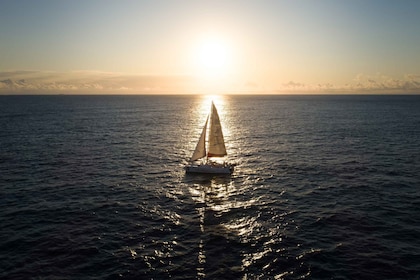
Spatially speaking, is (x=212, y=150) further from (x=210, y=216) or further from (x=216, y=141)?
(x=210, y=216)

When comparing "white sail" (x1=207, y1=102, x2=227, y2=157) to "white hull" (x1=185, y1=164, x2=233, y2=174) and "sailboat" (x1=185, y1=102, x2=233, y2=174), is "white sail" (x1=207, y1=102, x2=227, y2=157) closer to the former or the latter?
"sailboat" (x1=185, y1=102, x2=233, y2=174)

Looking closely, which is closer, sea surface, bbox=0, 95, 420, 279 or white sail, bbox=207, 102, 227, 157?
sea surface, bbox=0, 95, 420, 279

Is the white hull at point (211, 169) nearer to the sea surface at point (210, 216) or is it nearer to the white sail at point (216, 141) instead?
the sea surface at point (210, 216)

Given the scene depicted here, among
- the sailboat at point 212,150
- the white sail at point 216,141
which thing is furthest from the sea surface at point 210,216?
the white sail at point 216,141

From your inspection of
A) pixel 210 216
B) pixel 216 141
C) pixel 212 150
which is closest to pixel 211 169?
Answer: pixel 212 150

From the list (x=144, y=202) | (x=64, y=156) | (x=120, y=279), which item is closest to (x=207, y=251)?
(x=120, y=279)

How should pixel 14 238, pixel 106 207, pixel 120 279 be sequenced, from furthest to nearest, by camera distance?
pixel 106 207 < pixel 14 238 < pixel 120 279

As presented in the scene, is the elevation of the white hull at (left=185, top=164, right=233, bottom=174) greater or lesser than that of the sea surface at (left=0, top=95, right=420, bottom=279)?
greater

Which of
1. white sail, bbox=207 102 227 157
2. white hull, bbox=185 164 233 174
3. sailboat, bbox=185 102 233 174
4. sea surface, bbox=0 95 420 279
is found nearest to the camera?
sea surface, bbox=0 95 420 279

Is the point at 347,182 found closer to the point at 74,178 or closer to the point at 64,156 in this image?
the point at 74,178

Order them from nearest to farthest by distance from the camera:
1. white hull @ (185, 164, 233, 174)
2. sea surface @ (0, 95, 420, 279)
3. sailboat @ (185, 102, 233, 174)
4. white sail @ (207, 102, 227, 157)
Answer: sea surface @ (0, 95, 420, 279), white hull @ (185, 164, 233, 174), sailboat @ (185, 102, 233, 174), white sail @ (207, 102, 227, 157)

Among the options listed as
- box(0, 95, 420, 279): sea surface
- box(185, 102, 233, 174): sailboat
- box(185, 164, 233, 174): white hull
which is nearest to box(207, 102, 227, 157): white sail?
box(185, 102, 233, 174): sailboat
